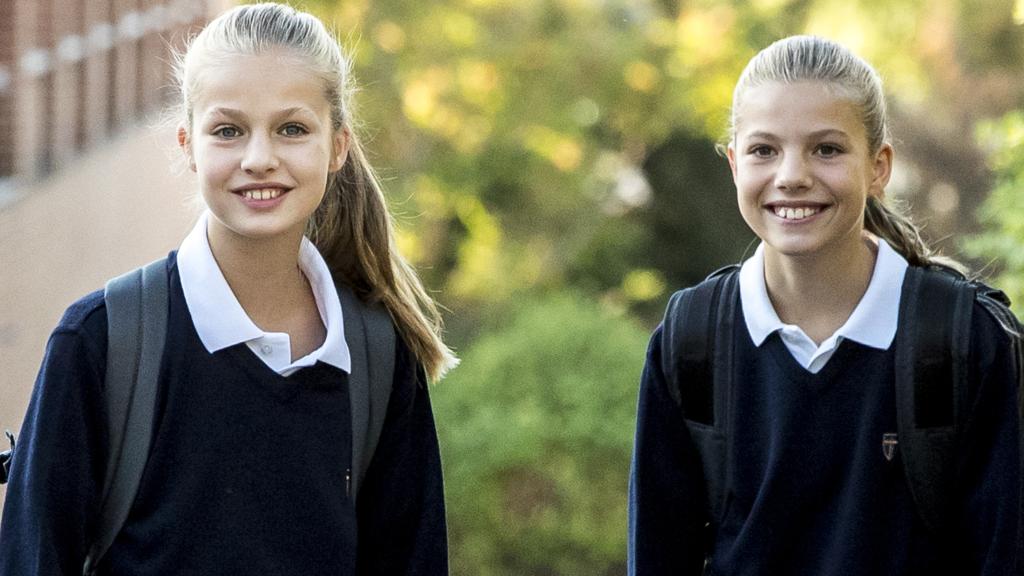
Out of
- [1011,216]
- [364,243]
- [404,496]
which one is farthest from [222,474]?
[1011,216]

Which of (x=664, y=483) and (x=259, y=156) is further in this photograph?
(x=664, y=483)

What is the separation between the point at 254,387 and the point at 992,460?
4.58ft

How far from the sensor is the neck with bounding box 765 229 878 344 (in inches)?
134

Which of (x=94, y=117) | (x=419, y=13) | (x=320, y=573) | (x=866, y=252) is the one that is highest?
(x=419, y=13)

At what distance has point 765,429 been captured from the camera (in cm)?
333

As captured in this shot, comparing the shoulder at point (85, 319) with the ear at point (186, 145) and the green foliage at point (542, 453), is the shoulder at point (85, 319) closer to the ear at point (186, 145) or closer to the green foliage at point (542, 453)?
the ear at point (186, 145)

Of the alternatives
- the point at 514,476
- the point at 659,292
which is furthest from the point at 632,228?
the point at 514,476

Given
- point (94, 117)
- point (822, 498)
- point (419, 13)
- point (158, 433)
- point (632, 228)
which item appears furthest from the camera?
point (632, 228)

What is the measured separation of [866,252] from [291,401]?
120 cm

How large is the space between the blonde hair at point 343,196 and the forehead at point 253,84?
0.02 meters

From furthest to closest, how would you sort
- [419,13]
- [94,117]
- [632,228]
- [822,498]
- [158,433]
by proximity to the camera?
1. [632,228]
2. [419,13]
3. [94,117]
4. [822,498]
5. [158,433]

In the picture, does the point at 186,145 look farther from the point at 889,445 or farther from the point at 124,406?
the point at 889,445

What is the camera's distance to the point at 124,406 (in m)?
3.02

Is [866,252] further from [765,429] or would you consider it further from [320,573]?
[320,573]
